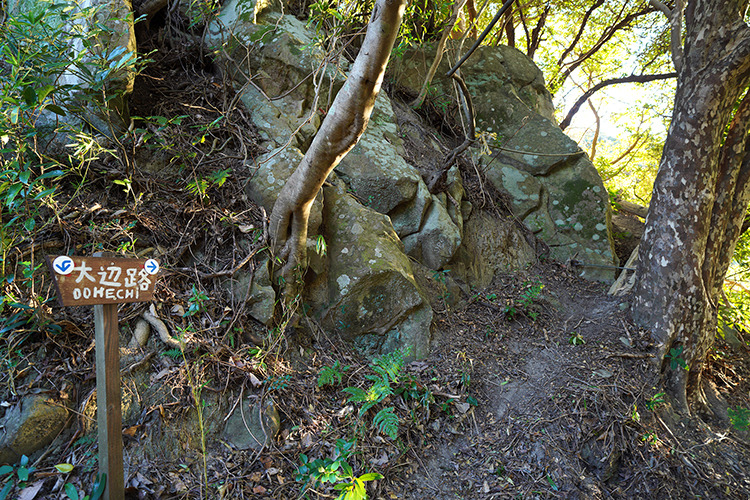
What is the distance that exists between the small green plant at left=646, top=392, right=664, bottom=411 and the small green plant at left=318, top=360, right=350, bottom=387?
2.78 metres

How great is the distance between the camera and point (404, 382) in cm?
331

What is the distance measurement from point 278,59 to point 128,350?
387 centimetres

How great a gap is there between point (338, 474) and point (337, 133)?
7.28ft

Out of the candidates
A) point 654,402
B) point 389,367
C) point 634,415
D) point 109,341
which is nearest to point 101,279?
point 109,341

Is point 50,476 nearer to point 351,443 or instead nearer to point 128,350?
point 128,350

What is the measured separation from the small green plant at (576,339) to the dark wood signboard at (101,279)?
3883 millimetres

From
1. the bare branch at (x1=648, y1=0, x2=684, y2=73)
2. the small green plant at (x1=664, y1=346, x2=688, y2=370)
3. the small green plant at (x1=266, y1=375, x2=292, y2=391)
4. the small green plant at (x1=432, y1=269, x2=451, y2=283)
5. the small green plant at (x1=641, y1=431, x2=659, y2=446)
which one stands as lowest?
the small green plant at (x1=266, y1=375, x2=292, y2=391)

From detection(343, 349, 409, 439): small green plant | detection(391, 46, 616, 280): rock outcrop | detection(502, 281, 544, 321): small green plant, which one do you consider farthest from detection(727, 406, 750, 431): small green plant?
detection(343, 349, 409, 439): small green plant

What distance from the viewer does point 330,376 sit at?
320 cm

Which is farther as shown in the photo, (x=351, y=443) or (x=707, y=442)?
(x=707, y=442)

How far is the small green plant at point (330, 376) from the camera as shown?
316 centimetres

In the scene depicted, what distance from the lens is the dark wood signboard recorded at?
1.76m

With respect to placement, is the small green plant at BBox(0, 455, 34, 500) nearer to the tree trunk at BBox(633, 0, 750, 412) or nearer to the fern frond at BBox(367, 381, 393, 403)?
the fern frond at BBox(367, 381, 393, 403)

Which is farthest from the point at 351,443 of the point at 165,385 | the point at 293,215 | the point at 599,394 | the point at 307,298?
the point at 599,394
